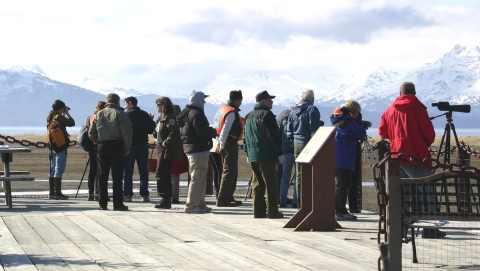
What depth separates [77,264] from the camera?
8.15 m

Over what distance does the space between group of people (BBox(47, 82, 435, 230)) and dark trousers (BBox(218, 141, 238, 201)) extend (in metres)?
0.02

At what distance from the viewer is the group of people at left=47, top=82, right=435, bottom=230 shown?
10844 millimetres

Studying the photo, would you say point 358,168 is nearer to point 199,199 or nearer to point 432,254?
point 199,199

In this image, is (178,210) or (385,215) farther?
(178,210)

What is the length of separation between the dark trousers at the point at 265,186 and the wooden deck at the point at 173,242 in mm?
249

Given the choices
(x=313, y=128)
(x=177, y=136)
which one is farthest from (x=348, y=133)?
(x=177, y=136)

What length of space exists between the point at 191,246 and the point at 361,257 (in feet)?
5.94

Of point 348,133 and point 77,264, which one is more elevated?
point 348,133

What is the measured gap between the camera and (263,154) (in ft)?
41.1

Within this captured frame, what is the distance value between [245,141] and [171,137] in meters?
1.58

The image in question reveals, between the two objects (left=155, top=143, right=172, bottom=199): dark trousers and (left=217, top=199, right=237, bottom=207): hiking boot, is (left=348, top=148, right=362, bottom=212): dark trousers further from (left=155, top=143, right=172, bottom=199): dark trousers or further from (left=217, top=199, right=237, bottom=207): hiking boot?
(left=155, top=143, right=172, bottom=199): dark trousers

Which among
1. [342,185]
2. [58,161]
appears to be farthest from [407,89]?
[58,161]

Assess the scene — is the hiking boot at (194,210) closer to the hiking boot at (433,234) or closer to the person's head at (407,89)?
the person's head at (407,89)

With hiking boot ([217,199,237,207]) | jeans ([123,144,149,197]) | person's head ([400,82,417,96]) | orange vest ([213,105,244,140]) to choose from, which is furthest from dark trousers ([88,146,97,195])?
person's head ([400,82,417,96])
